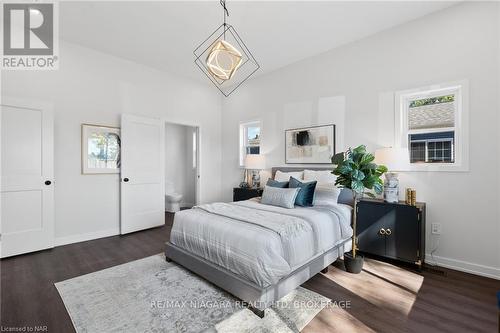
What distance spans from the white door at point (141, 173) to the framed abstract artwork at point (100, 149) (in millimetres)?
191

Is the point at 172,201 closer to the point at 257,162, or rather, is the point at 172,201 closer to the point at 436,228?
the point at 257,162

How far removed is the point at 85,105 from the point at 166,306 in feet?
11.5

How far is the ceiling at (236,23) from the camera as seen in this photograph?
2820 mm

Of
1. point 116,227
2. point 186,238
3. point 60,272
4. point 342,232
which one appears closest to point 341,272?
point 342,232

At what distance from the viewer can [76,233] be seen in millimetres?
3703

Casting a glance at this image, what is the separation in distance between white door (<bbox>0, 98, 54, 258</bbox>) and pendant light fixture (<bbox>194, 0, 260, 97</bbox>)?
2533 millimetres

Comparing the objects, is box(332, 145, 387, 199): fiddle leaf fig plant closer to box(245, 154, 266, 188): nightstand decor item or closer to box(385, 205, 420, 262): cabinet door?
box(385, 205, 420, 262): cabinet door

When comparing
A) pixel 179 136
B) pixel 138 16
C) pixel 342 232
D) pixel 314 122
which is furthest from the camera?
pixel 179 136

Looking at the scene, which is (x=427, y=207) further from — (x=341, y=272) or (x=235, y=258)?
(x=235, y=258)

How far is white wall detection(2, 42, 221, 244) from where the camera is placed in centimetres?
351

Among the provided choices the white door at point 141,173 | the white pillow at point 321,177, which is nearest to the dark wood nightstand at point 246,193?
the white pillow at point 321,177

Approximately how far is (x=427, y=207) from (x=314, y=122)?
6.76 feet

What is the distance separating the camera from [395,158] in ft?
9.31

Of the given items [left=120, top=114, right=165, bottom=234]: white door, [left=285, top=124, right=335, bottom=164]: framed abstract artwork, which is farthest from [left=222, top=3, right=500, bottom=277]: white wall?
[left=120, top=114, right=165, bottom=234]: white door
